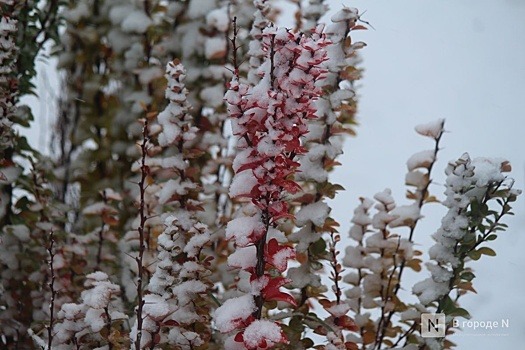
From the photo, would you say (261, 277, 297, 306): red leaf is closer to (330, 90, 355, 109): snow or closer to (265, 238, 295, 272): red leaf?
(265, 238, 295, 272): red leaf

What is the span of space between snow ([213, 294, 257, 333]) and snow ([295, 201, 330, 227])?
27 centimetres

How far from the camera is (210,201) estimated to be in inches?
65.2

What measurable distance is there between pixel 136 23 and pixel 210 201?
1.73 ft

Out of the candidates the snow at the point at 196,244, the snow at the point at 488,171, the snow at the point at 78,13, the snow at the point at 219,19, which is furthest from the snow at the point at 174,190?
the snow at the point at 78,13

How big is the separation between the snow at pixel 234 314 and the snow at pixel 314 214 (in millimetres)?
269

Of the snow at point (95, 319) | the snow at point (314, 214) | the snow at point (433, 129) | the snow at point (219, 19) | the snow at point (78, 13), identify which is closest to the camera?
the snow at point (95, 319)

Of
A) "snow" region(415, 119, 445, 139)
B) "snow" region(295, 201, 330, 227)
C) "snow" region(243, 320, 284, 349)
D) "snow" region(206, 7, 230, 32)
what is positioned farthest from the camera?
"snow" region(206, 7, 230, 32)

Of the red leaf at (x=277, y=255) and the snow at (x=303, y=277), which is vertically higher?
the snow at (x=303, y=277)

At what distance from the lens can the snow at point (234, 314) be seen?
0.87m

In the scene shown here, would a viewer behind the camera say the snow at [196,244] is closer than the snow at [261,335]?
No

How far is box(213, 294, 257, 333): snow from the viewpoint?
87cm

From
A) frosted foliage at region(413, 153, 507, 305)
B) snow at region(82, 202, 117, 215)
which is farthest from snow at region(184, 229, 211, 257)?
snow at region(82, 202, 117, 215)

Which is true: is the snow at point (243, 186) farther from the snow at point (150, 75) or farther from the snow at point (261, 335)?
the snow at point (150, 75)

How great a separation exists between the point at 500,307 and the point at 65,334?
4.48ft
